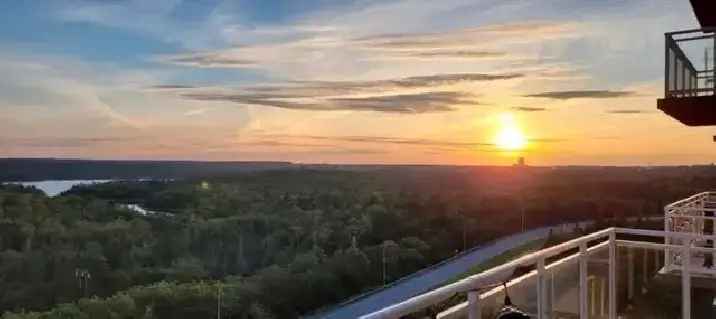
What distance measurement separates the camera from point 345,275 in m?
41.8

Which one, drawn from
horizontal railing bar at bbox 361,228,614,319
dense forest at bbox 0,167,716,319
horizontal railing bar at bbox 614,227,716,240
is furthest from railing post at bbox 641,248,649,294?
dense forest at bbox 0,167,716,319

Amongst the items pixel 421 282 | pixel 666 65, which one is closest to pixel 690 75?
pixel 666 65

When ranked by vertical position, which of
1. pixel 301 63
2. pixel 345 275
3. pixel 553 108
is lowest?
pixel 345 275

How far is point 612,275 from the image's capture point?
16.3ft

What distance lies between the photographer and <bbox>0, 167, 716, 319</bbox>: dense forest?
119 ft

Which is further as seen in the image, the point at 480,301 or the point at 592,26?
the point at 592,26

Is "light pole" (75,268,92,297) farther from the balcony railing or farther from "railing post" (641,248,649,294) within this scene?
"railing post" (641,248,649,294)

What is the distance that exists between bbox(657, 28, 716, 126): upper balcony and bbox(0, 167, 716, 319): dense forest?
26103 millimetres

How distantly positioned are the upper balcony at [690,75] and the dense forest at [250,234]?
26.1m

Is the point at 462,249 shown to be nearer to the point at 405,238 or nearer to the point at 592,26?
the point at 405,238

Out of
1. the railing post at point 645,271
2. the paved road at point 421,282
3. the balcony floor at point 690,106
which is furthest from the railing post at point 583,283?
the paved road at point 421,282

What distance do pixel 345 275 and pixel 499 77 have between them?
20.3 m

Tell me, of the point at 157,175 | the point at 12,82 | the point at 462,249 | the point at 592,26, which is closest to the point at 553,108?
the point at 592,26

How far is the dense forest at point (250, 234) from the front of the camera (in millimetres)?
36125
